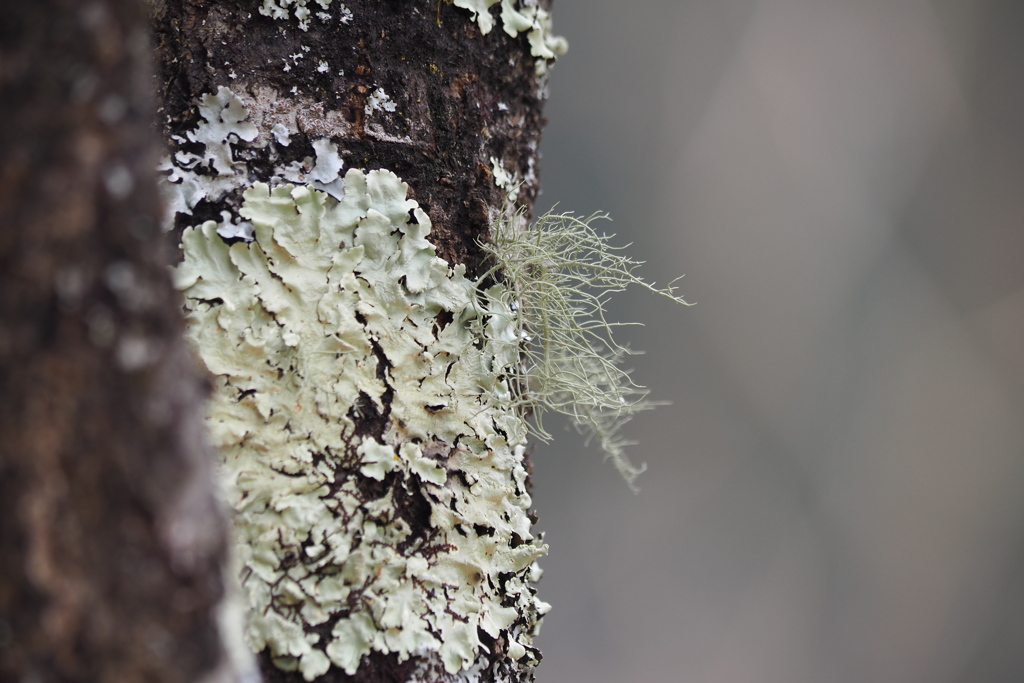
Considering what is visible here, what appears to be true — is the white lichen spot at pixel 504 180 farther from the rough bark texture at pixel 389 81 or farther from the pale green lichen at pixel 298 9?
the pale green lichen at pixel 298 9

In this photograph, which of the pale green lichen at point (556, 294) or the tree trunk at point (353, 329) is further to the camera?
the pale green lichen at point (556, 294)

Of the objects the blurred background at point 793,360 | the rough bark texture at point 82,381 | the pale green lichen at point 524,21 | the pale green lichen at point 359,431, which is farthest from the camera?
the blurred background at point 793,360

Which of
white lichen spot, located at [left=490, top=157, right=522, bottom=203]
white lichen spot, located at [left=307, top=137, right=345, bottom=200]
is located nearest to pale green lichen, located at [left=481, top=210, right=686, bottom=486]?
white lichen spot, located at [left=490, top=157, right=522, bottom=203]

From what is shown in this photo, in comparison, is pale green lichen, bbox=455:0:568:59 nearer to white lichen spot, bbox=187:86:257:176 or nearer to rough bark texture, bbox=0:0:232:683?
white lichen spot, bbox=187:86:257:176

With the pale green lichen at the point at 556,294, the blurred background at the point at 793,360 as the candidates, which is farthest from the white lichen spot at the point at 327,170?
the blurred background at the point at 793,360

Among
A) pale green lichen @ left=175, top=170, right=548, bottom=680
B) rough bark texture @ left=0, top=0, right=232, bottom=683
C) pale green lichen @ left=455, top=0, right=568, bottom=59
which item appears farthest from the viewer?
pale green lichen @ left=455, top=0, right=568, bottom=59

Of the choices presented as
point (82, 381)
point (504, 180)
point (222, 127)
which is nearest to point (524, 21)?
point (504, 180)

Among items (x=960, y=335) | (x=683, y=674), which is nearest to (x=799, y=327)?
(x=960, y=335)

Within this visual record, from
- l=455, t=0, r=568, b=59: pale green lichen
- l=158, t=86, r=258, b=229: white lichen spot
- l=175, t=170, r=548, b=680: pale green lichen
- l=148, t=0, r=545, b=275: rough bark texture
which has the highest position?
l=455, t=0, r=568, b=59: pale green lichen

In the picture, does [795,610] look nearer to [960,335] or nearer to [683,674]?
[683,674]

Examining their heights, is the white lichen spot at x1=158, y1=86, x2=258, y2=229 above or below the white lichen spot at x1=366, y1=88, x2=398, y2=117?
below
